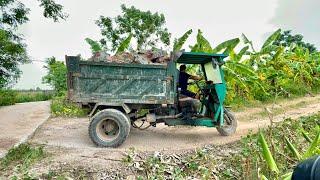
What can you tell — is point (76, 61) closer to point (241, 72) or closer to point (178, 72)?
point (178, 72)

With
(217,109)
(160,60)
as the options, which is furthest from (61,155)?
(217,109)

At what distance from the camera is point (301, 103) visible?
47.9 ft

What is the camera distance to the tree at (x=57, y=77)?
21.0 meters

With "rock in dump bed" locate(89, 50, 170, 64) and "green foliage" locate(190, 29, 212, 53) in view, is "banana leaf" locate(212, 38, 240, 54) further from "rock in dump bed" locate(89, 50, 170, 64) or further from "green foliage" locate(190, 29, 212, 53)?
"rock in dump bed" locate(89, 50, 170, 64)

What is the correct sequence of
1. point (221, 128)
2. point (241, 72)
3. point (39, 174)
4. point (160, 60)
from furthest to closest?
point (241, 72) < point (221, 128) < point (160, 60) < point (39, 174)

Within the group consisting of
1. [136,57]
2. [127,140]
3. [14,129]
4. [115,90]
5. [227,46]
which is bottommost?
[127,140]

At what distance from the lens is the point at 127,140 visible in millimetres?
8586

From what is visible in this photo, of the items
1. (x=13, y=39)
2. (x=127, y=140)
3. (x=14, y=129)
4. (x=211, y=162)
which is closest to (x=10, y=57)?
(x=13, y=39)

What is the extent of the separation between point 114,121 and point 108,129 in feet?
0.71

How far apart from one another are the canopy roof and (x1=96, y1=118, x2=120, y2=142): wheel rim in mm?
1898

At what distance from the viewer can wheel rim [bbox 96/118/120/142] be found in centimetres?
792

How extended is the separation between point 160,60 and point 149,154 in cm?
204

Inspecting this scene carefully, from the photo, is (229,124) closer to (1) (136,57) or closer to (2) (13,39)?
(1) (136,57)

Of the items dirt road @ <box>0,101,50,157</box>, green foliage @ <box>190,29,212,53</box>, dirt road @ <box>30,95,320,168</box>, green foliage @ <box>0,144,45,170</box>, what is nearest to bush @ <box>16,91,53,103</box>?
dirt road @ <box>0,101,50,157</box>
